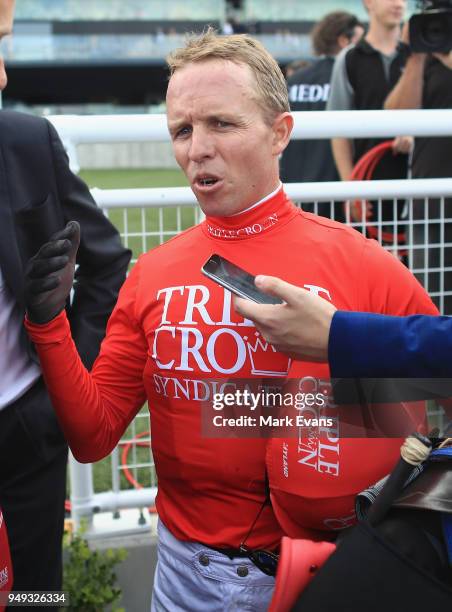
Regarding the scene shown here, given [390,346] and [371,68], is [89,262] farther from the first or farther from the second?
[371,68]

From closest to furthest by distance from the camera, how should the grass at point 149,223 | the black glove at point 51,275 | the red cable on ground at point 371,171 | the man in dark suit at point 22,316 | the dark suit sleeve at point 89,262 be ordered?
the black glove at point 51,275 → the man in dark suit at point 22,316 → the dark suit sleeve at point 89,262 → the grass at point 149,223 → the red cable on ground at point 371,171

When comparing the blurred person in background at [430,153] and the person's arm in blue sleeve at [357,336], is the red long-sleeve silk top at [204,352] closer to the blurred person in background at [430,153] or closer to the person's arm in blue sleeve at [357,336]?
the person's arm in blue sleeve at [357,336]

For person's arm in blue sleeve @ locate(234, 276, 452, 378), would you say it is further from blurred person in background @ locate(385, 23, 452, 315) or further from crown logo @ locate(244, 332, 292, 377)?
blurred person in background @ locate(385, 23, 452, 315)

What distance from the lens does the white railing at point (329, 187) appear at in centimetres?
246

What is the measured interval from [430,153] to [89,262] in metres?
1.98

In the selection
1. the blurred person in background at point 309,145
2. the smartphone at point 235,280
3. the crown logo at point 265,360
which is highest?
the smartphone at point 235,280

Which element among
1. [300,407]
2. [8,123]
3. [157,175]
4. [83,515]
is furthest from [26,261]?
[157,175]

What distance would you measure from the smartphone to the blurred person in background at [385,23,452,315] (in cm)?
142

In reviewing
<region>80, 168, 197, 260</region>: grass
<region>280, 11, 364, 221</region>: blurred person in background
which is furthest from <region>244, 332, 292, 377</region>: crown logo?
<region>280, 11, 364, 221</region>: blurred person in background

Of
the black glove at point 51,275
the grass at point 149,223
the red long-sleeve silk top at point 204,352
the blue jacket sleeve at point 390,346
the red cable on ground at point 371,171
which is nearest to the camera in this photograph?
the blue jacket sleeve at point 390,346

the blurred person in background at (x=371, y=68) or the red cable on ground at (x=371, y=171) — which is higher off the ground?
the blurred person in background at (x=371, y=68)

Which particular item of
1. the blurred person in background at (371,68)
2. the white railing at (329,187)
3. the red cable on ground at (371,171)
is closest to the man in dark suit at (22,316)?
the white railing at (329,187)

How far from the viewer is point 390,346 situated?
4.59 feet

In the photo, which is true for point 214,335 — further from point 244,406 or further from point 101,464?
point 101,464
